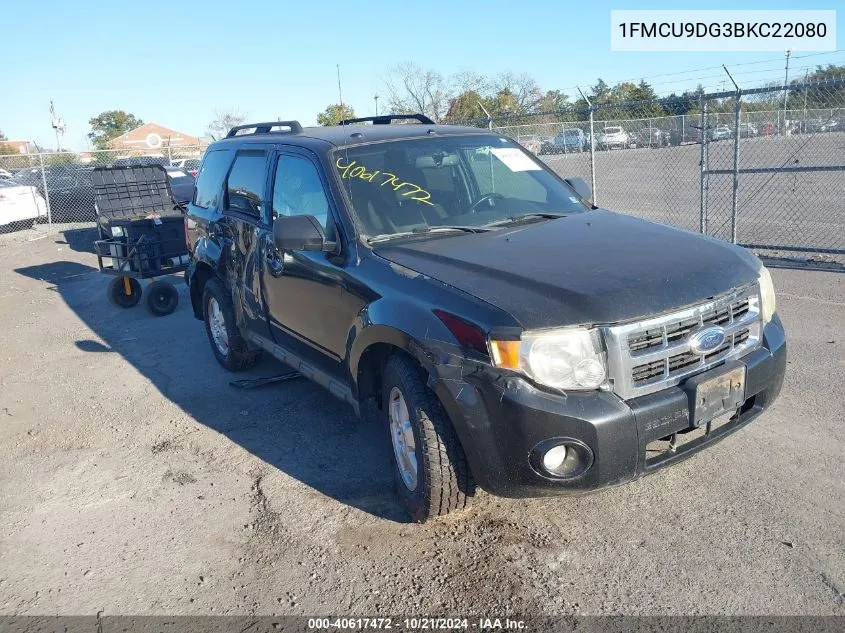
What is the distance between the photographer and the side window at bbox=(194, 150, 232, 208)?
20.1 feet

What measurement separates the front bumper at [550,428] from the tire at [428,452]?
163 mm

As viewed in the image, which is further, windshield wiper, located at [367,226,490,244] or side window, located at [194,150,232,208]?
side window, located at [194,150,232,208]

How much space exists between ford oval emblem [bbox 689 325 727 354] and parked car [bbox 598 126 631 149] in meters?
17.2

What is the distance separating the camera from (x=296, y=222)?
412 cm

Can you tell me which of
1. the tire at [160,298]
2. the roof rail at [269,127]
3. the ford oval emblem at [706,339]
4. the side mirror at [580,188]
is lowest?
the tire at [160,298]

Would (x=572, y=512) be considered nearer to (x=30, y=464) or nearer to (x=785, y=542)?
(x=785, y=542)

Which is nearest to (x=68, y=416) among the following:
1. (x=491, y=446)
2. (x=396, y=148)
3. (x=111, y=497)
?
(x=111, y=497)

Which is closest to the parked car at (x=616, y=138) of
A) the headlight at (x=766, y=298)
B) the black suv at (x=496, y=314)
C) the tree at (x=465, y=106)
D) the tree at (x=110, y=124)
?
the tree at (x=465, y=106)

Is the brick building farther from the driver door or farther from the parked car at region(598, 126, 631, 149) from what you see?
the driver door

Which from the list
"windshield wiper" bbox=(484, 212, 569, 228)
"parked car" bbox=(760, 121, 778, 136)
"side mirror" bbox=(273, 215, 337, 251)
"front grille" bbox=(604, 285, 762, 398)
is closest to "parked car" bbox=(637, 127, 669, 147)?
"parked car" bbox=(760, 121, 778, 136)

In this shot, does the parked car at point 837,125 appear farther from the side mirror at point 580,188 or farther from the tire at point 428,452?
the tire at point 428,452

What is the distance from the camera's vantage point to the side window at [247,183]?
531 cm

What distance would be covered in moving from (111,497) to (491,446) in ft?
8.13

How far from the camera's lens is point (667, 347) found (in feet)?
10.5
